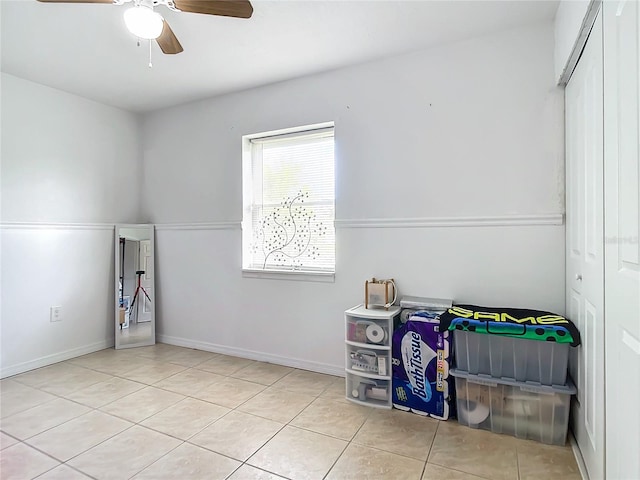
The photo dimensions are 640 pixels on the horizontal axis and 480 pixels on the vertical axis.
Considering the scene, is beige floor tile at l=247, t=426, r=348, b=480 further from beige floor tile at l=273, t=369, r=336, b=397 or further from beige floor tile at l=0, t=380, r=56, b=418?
beige floor tile at l=0, t=380, r=56, b=418

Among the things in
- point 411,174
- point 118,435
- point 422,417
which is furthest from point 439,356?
point 118,435

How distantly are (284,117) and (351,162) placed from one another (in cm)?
76

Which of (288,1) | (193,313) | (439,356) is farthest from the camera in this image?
(193,313)

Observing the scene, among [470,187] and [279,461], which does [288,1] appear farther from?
[279,461]

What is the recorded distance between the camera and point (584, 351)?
164 cm

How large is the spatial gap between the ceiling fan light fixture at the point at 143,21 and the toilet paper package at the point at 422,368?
2.08 meters

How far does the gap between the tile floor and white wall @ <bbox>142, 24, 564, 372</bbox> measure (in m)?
0.61

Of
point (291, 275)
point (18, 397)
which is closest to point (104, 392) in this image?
point (18, 397)

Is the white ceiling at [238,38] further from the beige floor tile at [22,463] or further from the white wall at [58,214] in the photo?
the beige floor tile at [22,463]

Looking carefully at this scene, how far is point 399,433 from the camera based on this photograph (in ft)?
6.39

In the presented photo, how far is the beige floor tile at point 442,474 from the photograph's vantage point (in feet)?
5.16

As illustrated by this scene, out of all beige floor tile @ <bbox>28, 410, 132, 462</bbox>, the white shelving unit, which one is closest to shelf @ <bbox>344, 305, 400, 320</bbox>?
the white shelving unit

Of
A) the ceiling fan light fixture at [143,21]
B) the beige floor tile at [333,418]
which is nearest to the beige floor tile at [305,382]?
the beige floor tile at [333,418]

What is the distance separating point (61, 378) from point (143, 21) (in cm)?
270
